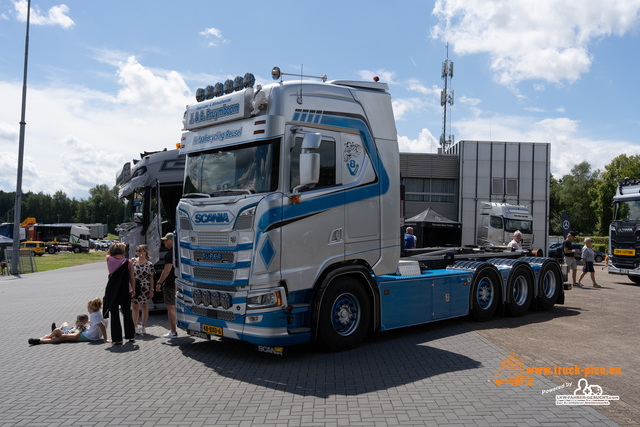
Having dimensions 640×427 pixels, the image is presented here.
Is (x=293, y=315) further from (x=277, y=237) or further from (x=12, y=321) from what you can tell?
(x=12, y=321)

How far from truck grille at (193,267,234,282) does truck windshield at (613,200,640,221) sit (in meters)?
17.0

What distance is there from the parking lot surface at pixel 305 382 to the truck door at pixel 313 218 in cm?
132

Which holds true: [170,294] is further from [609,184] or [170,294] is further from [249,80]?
[609,184]

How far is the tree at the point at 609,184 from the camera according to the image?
2593 inches

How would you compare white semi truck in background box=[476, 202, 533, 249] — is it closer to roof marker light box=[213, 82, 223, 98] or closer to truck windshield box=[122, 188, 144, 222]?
truck windshield box=[122, 188, 144, 222]

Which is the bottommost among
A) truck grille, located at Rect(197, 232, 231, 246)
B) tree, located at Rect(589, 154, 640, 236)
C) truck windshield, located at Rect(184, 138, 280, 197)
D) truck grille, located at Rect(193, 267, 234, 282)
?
truck grille, located at Rect(193, 267, 234, 282)

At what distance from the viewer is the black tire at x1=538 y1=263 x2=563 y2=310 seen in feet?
39.3

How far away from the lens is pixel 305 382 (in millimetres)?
6125

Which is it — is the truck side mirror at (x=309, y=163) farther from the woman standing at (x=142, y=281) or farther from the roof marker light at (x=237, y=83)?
the woman standing at (x=142, y=281)

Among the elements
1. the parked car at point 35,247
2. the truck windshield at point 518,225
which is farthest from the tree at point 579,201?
the parked car at point 35,247

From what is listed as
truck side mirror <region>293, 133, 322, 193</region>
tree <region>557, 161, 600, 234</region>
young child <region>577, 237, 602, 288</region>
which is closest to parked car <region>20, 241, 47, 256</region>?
young child <region>577, 237, 602, 288</region>

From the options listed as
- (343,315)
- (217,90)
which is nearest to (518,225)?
(343,315)

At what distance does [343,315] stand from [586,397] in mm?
3272

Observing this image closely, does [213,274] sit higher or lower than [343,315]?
higher
